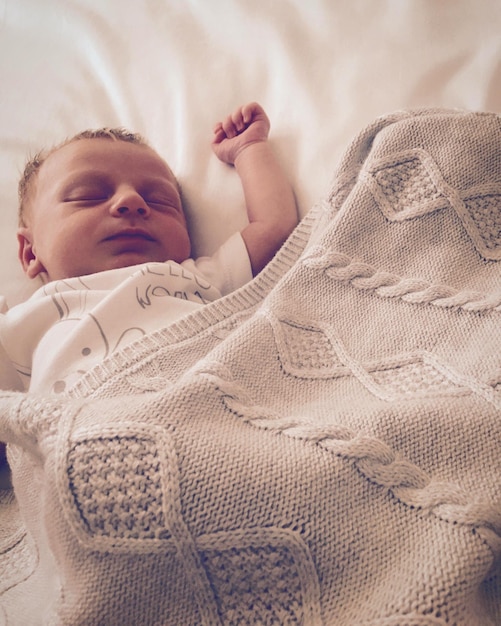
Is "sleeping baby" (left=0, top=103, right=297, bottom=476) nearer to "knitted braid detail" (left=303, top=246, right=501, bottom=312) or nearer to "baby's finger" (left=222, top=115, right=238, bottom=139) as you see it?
"baby's finger" (left=222, top=115, right=238, bottom=139)

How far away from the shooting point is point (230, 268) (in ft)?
2.79

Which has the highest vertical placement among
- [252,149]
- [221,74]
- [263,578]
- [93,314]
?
[221,74]

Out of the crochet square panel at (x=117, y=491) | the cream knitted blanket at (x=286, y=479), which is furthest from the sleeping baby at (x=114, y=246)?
the crochet square panel at (x=117, y=491)

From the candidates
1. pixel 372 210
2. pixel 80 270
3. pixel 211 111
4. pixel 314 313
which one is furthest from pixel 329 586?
pixel 211 111

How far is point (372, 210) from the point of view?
64 cm

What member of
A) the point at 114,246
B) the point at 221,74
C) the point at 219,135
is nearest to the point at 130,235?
the point at 114,246

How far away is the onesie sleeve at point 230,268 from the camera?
33.2 inches

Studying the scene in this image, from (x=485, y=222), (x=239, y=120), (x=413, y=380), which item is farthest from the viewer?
(x=239, y=120)

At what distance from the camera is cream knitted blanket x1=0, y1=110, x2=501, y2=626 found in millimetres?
400

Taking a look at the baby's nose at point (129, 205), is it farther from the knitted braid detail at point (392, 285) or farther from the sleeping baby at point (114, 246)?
the knitted braid detail at point (392, 285)

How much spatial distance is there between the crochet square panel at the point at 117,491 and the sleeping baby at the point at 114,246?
0.28 meters

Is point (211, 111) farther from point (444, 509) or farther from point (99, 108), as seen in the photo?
point (444, 509)

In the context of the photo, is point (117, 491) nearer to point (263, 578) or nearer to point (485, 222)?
point (263, 578)

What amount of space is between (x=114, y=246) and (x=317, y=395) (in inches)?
18.3
